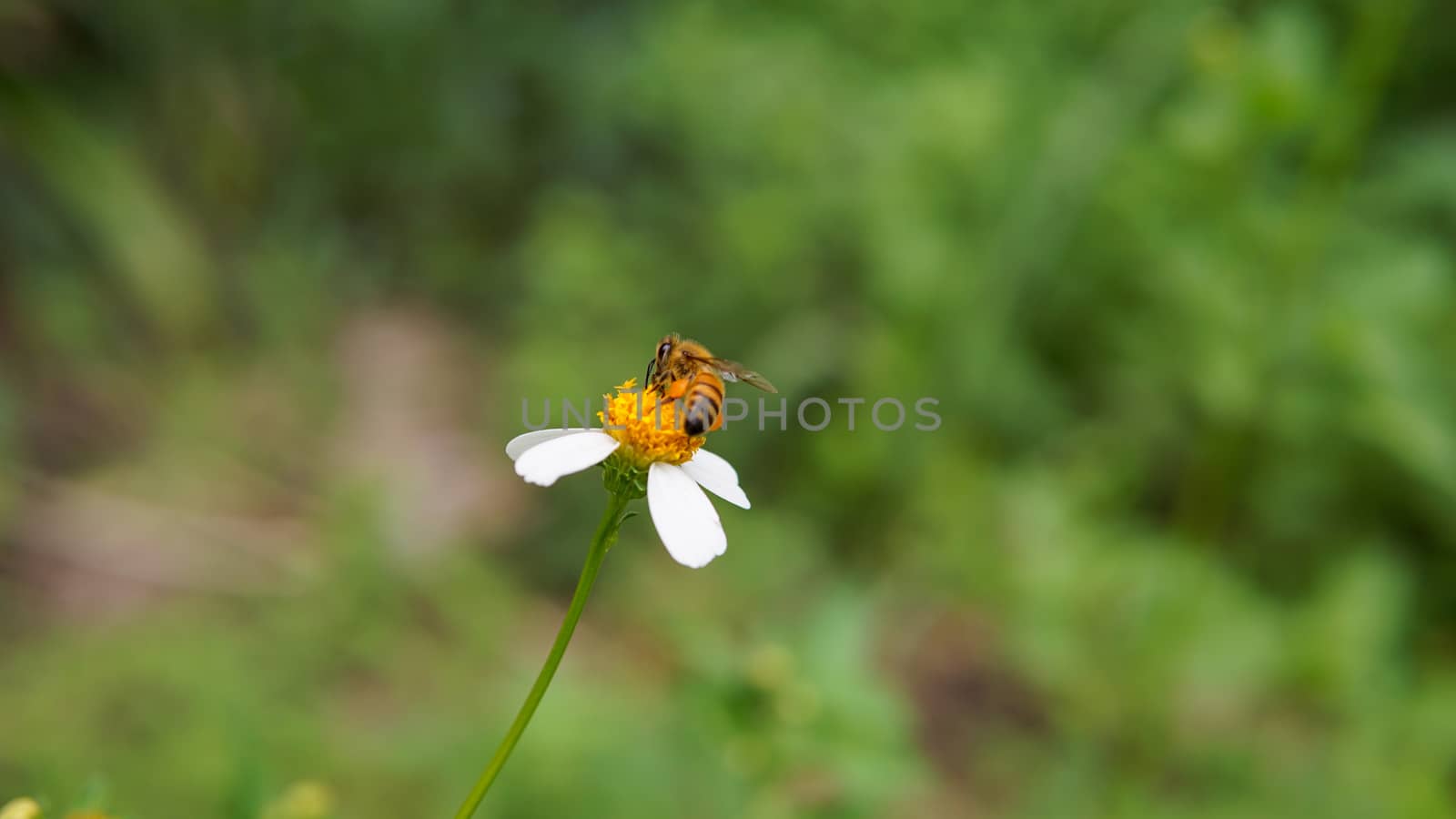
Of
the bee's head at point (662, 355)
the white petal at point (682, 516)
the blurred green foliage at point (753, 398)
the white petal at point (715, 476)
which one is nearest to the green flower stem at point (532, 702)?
the white petal at point (682, 516)

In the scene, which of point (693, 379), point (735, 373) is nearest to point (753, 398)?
point (735, 373)

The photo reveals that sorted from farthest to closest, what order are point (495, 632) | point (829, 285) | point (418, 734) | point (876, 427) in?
point (829, 285) < point (876, 427) < point (495, 632) < point (418, 734)

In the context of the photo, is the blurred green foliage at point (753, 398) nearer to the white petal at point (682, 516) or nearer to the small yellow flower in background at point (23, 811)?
the white petal at point (682, 516)

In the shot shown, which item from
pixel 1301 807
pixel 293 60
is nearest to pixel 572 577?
pixel 1301 807

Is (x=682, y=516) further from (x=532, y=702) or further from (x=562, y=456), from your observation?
(x=532, y=702)

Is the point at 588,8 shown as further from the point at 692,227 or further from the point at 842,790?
the point at 842,790

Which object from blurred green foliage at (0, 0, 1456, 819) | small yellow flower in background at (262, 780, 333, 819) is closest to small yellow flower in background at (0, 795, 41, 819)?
small yellow flower in background at (262, 780, 333, 819)

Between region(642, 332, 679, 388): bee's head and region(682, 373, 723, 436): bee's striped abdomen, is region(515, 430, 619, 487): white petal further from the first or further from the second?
region(642, 332, 679, 388): bee's head
